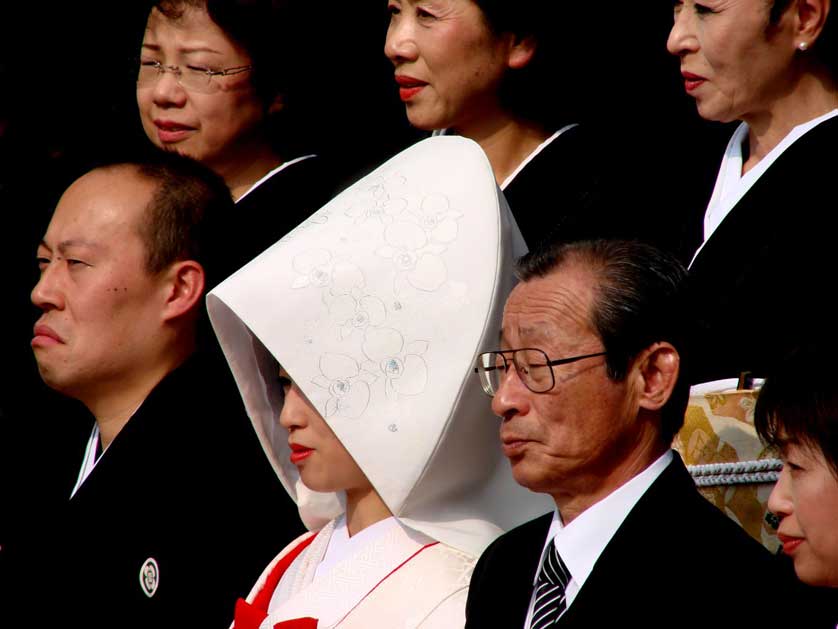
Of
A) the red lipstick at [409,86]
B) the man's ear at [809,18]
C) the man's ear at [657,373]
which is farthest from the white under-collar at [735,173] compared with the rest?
the red lipstick at [409,86]

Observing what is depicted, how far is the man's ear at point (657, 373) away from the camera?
3465 mm

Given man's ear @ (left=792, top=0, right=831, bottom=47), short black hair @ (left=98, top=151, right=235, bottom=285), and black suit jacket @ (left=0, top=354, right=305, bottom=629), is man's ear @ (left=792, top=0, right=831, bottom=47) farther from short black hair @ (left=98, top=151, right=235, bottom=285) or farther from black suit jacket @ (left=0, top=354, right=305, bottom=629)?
black suit jacket @ (left=0, top=354, right=305, bottom=629)

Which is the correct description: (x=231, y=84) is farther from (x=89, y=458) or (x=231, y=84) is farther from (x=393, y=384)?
(x=393, y=384)

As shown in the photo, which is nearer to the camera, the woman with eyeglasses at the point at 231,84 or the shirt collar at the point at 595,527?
the shirt collar at the point at 595,527

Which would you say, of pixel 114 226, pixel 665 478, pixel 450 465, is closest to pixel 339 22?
pixel 114 226

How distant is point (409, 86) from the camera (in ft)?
16.3

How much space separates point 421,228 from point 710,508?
101cm

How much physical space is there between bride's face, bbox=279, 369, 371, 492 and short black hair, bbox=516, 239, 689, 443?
2.46 ft

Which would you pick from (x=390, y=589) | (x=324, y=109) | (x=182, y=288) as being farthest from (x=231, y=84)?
(x=390, y=589)

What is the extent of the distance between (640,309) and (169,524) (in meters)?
1.57

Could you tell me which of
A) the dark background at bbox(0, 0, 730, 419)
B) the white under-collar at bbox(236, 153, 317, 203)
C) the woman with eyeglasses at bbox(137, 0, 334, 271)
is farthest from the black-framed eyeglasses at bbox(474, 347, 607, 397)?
the white under-collar at bbox(236, 153, 317, 203)

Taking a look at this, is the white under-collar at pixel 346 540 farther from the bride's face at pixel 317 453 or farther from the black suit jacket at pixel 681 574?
the black suit jacket at pixel 681 574

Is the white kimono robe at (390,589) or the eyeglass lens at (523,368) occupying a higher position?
the eyeglass lens at (523,368)

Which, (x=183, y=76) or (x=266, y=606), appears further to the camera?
(x=183, y=76)
